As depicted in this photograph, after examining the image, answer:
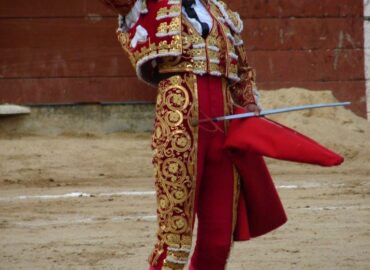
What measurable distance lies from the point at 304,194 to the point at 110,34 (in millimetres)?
3253

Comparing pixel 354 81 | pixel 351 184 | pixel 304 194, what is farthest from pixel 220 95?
pixel 354 81

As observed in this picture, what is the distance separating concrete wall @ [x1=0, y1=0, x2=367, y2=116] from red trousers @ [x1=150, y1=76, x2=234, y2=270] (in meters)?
6.59

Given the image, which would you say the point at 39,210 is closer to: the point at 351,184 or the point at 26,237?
the point at 26,237

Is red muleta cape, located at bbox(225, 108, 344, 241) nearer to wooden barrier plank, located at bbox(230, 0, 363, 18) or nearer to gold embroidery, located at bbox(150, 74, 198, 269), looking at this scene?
gold embroidery, located at bbox(150, 74, 198, 269)

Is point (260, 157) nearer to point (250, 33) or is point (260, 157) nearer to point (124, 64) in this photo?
point (124, 64)

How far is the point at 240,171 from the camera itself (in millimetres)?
3898

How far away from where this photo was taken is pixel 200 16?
389cm

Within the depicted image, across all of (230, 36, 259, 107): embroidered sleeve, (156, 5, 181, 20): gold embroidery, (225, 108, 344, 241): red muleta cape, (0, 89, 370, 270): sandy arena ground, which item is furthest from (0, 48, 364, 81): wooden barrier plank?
(156, 5, 181, 20): gold embroidery

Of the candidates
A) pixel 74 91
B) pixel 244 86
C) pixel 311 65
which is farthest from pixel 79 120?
pixel 244 86

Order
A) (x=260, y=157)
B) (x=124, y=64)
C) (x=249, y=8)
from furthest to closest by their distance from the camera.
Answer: (x=249, y=8) < (x=124, y=64) < (x=260, y=157)

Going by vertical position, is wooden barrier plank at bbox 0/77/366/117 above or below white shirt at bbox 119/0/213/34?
above

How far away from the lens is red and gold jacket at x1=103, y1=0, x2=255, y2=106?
3797mm

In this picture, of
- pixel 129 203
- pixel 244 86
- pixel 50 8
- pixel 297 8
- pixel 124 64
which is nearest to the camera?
pixel 244 86

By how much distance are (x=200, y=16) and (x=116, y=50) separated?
6.60 meters
